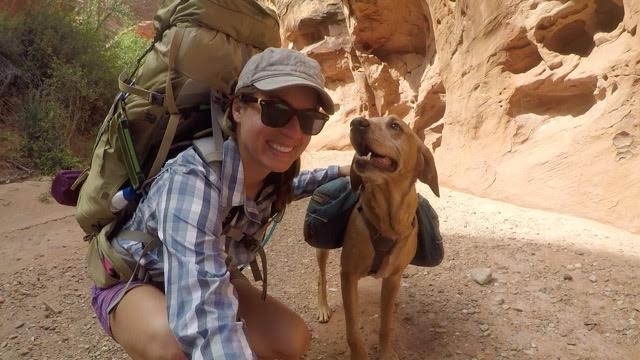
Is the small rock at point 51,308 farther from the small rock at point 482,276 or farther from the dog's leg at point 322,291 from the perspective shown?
the small rock at point 482,276

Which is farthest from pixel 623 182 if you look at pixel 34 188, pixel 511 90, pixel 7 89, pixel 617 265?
pixel 7 89

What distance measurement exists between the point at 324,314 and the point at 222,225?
5.93 feet

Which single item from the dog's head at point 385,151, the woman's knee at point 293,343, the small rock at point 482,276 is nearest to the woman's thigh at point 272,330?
the woman's knee at point 293,343

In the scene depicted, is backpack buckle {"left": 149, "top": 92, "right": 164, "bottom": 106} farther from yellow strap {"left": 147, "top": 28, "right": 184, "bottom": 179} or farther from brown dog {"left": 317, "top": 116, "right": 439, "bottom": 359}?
brown dog {"left": 317, "top": 116, "right": 439, "bottom": 359}

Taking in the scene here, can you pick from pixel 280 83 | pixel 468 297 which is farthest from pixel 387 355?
pixel 280 83

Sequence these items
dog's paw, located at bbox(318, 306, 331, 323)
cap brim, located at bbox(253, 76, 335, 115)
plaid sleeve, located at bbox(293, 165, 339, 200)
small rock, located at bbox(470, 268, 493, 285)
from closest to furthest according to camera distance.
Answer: cap brim, located at bbox(253, 76, 335, 115)
plaid sleeve, located at bbox(293, 165, 339, 200)
dog's paw, located at bbox(318, 306, 331, 323)
small rock, located at bbox(470, 268, 493, 285)

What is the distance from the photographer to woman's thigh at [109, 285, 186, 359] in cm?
183

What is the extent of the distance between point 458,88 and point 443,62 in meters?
0.60

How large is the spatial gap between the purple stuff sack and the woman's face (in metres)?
1.05

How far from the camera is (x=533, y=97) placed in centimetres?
626

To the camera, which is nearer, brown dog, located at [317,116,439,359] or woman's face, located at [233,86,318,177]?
woman's face, located at [233,86,318,177]

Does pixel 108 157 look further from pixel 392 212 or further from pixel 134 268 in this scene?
pixel 392 212

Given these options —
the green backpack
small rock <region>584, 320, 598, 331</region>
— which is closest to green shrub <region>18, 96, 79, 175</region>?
the green backpack

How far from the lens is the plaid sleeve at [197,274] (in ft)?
4.76
